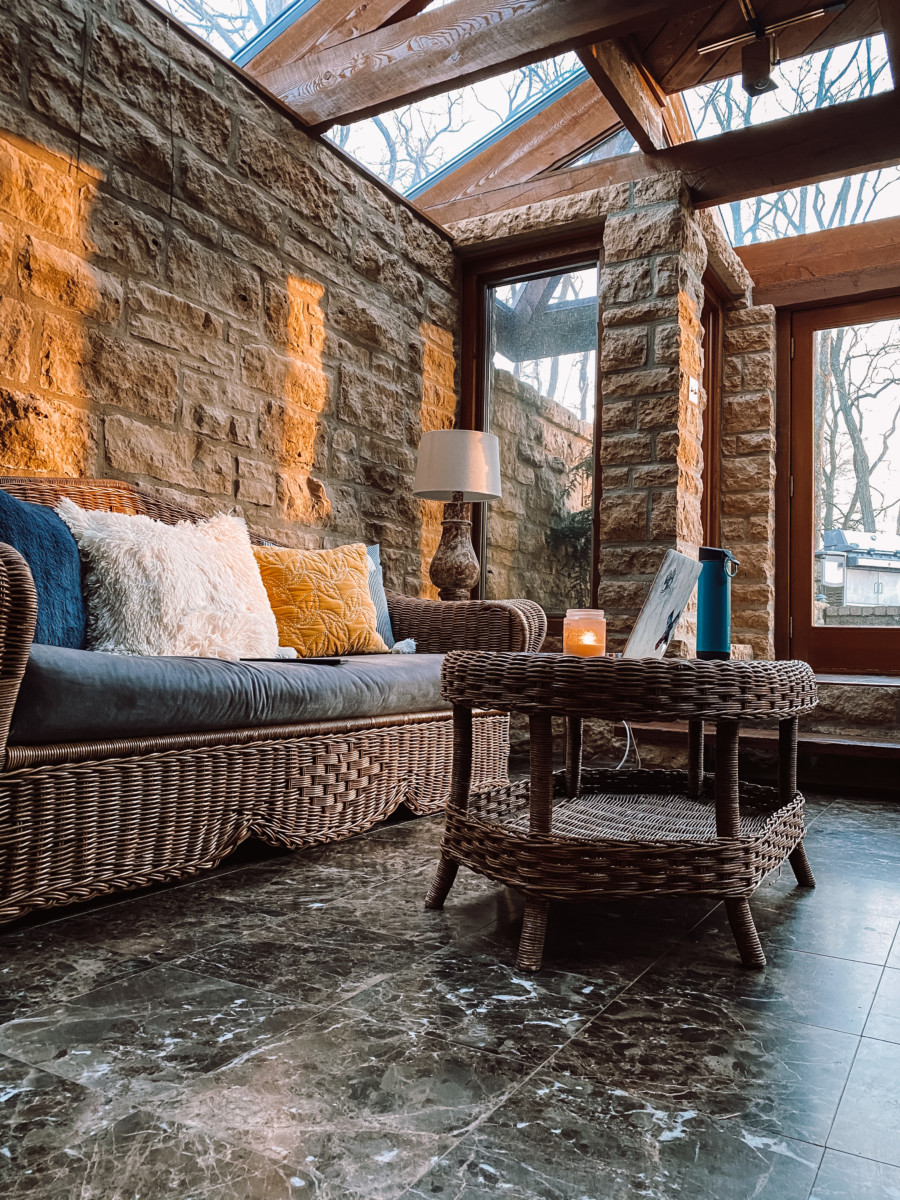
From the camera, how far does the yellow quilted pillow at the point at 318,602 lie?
8.46 ft

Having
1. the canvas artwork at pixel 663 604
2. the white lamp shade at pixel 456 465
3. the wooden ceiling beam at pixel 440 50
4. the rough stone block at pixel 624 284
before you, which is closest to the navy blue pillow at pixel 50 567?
the canvas artwork at pixel 663 604

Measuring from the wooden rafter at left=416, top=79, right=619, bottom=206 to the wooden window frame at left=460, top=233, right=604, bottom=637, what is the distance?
347mm

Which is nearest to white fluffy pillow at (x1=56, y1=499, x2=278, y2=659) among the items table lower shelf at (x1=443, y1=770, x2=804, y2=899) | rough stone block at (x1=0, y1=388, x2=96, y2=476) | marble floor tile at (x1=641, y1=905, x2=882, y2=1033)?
rough stone block at (x1=0, y1=388, x2=96, y2=476)

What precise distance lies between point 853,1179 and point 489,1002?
0.52 m

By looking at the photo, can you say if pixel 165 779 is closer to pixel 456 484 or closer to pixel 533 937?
pixel 533 937

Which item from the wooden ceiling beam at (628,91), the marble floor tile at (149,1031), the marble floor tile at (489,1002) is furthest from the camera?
the wooden ceiling beam at (628,91)

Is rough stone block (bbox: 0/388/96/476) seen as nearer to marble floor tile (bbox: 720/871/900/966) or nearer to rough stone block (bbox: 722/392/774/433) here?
marble floor tile (bbox: 720/871/900/966)

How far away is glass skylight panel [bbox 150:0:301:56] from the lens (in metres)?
2.84

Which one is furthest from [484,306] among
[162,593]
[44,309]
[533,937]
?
[533,937]

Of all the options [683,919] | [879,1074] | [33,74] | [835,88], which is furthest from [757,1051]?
[835,88]

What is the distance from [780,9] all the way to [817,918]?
3124mm

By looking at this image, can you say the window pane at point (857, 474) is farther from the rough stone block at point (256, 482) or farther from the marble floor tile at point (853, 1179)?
the marble floor tile at point (853, 1179)

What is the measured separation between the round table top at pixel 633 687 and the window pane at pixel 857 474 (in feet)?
10.00

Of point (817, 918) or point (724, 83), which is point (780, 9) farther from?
point (817, 918)
